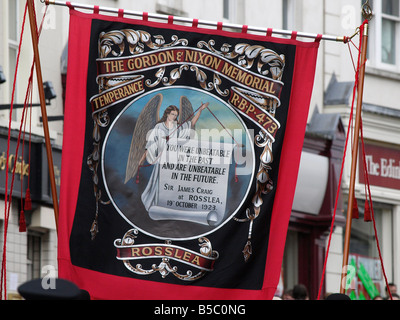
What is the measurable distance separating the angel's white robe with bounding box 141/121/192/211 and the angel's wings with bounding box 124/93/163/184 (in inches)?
1.5

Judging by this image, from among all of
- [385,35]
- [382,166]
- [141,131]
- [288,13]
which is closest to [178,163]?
[141,131]

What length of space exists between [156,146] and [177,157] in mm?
153

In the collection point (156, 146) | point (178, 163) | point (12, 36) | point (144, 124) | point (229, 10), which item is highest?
point (229, 10)

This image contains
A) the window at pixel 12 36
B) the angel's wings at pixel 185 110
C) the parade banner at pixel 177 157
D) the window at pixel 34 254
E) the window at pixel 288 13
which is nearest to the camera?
the parade banner at pixel 177 157

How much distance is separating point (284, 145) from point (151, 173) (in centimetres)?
89

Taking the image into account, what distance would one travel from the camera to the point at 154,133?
7664 millimetres

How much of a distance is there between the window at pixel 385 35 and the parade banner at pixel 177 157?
1400 cm

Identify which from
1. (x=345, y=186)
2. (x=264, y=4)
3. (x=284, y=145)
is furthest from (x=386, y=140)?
(x=284, y=145)

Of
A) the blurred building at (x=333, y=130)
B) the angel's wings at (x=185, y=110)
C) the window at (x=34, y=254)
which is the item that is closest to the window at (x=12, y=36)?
the blurred building at (x=333, y=130)

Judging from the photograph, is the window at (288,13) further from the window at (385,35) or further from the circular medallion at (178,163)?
the circular medallion at (178,163)

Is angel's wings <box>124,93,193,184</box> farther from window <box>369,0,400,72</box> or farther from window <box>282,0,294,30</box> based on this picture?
window <box>369,0,400,72</box>

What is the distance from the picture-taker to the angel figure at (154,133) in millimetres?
7594

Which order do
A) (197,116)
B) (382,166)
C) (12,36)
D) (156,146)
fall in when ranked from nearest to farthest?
1. (156,146)
2. (197,116)
3. (12,36)
4. (382,166)

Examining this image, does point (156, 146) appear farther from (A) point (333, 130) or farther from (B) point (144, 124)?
(A) point (333, 130)
